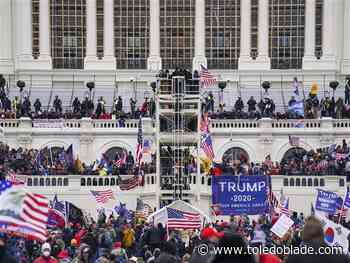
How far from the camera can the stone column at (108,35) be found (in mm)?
77812

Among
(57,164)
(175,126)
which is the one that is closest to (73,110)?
(57,164)

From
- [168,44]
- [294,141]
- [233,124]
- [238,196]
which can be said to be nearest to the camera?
[238,196]

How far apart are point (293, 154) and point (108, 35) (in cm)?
1936

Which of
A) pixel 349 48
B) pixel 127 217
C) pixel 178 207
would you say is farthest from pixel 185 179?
pixel 349 48

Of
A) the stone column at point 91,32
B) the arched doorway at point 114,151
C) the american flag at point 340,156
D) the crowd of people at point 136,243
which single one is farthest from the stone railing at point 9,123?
the crowd of people at point 136,243

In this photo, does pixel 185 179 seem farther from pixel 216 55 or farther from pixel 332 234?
pixel 216 55

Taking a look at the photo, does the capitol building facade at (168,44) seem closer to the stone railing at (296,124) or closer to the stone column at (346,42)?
the stone column at (346,42)

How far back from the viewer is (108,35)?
7831 cm

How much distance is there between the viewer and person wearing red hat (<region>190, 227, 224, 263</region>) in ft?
61.9

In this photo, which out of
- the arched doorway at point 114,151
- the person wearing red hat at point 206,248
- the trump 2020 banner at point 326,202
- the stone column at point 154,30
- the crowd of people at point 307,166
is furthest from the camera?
the stone column at point 154,30

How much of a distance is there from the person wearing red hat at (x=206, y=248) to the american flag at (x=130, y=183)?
2741 cm

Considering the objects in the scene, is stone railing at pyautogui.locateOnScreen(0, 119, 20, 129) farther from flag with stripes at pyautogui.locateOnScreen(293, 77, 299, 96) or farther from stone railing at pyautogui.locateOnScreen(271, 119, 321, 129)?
flag with stripes at pyautogui.locateOnScreen(293, 77, 299, 96)

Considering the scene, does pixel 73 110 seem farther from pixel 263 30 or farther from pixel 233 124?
pixel 263 30

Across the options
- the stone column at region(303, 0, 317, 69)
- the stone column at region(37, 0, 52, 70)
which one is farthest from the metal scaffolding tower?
the stone column at region(303, 0, 317, 69)
